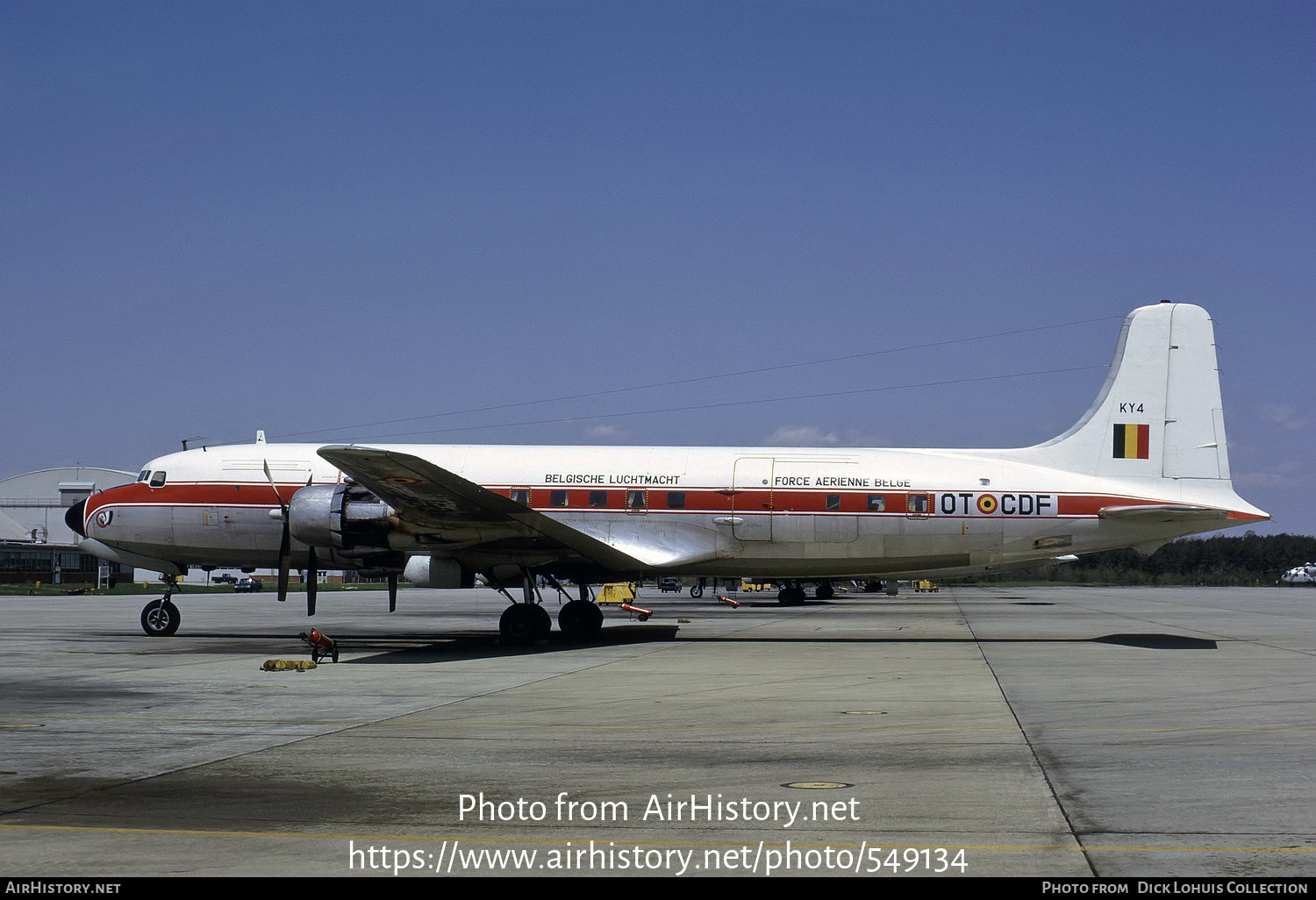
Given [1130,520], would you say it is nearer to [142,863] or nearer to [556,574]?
[556,574]

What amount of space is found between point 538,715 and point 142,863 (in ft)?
21.6

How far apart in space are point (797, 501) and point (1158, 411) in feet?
26.3

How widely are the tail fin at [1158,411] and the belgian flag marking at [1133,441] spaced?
0.02 meters

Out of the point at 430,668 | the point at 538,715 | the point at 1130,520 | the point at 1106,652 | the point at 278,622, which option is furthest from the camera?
the point at 278,622

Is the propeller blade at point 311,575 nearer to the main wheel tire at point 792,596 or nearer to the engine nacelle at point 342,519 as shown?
the engine nacelle at point 342,519

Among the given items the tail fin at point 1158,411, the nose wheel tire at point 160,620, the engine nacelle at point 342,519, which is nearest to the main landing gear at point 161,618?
the nose wheel tire at point 160,620

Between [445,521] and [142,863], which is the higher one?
[445,521]

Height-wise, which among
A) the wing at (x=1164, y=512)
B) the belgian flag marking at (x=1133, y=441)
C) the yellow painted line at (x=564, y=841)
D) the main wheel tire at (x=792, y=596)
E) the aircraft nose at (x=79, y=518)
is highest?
the belgian flag marking at (x=1133, y=441)

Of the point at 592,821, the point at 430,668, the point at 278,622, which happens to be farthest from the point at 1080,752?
the point at 278,622

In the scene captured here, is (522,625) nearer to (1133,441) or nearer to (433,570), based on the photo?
(433,570)

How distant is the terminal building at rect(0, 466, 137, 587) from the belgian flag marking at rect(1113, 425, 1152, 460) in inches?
2932

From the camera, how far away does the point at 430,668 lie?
1827 centimetres

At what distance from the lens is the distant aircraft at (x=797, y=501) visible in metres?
23.2

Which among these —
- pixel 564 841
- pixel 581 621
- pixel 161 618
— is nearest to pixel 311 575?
pixel 161 618
